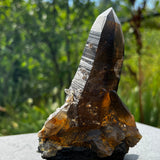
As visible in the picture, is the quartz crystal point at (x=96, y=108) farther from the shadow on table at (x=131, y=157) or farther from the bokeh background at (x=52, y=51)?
the bokeh background at (x=52, y=51)

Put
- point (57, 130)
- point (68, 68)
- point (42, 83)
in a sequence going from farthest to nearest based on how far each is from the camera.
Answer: point (42, 83) < point (68, 68) < point (57, 130)

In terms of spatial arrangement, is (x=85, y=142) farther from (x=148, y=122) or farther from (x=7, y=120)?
(x=7, y=120)

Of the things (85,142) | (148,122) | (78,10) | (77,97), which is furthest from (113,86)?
(78,10)

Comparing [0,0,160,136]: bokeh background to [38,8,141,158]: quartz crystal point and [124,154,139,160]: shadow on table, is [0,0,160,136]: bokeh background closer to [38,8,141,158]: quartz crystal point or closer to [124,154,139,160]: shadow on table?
[124,154,139,160]: shadow on table

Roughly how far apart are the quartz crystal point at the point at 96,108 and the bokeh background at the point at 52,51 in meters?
1.63

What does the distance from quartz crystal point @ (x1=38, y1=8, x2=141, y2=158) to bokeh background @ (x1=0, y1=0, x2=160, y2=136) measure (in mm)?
1633

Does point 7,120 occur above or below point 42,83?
below

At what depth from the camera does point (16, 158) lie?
5.81 feet

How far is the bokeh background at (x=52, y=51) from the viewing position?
11.4 feet

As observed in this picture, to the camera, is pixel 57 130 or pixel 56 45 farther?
pixel 56 45

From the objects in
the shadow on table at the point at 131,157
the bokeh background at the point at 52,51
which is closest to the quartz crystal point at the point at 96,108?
the shadow on table at the point at 131,157

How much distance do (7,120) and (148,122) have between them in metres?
2.05

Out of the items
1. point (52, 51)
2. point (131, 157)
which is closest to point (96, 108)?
point (131, 157)

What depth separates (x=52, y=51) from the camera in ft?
13.9
